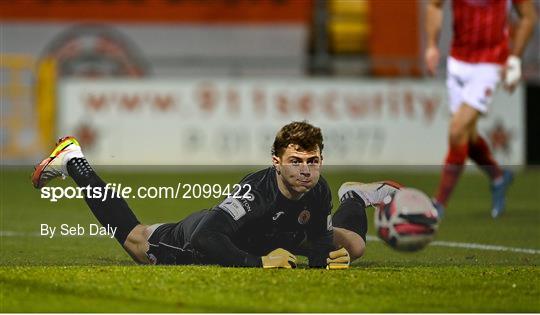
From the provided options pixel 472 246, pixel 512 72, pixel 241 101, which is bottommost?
pixel 241 101

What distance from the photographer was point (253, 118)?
63.8 ft

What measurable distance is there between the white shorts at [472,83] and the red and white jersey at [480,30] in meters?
0.05

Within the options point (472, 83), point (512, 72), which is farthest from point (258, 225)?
point (512, 72)

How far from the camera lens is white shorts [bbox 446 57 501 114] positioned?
439 inches

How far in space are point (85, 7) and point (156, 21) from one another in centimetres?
114

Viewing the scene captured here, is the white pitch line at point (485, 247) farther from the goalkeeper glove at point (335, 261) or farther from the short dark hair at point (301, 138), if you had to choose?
the short dark hair at point (301, 138)

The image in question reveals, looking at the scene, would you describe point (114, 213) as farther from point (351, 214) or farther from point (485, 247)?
point (485, 247)

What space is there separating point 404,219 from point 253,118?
11.6m

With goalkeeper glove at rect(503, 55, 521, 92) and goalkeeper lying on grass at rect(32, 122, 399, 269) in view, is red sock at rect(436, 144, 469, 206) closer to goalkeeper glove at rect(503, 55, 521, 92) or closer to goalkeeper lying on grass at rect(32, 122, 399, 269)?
goalkeeper glove at rect(503, 55, 521, 92)

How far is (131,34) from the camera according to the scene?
22469 millimetres

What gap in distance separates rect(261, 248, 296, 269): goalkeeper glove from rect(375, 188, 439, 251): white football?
492 millimetres

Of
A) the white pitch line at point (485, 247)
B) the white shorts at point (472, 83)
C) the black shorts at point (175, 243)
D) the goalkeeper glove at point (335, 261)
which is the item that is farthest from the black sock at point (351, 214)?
the white shorts at point (472, 83)

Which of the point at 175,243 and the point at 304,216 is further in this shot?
the point at 175,243

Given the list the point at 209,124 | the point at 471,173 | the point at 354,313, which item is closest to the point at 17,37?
the point at 209,124
